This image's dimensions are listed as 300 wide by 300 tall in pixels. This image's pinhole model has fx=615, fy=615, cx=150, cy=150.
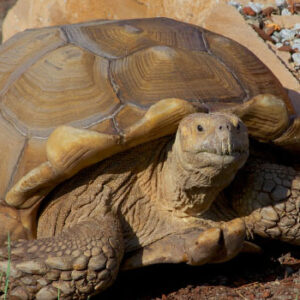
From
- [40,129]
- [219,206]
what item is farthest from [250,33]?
[40,129]

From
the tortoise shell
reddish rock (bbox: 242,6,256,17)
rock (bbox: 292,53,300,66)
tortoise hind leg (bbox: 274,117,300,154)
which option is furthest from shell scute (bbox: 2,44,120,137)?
reddish rock (bbox: 242,6,256,17)

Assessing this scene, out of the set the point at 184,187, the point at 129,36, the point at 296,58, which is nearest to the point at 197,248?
the point at 184,187

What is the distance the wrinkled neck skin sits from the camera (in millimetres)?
3127

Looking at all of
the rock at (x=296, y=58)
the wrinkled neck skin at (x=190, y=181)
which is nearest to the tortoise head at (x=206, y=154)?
the wrinkled neck skin at (x=190, y=181)

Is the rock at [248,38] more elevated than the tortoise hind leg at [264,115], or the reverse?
the tortoise hind leg at [264,115]

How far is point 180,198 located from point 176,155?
32cm

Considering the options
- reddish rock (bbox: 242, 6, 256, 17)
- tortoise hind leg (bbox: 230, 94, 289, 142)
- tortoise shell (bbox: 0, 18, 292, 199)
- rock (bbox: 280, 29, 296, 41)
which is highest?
tortoise shell (bbox: 0, 18, 292, 199)

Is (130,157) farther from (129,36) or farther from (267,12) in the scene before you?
(267,12)

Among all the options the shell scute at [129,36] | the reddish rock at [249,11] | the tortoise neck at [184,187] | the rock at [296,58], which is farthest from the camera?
the reddish rock at [249,11]

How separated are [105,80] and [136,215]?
2.61ft

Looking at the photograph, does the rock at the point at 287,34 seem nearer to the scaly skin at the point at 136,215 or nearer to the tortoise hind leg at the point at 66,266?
the scaly skin at the point at 136,215

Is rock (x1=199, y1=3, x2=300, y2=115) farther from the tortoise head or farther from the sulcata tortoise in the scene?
the tortoise head

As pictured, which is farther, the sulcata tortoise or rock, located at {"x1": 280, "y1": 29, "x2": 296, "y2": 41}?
rock, located at {"x1": 280, "y1": 29, "x2": 296, "y2": 41}

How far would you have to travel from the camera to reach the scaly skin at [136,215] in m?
3.11
